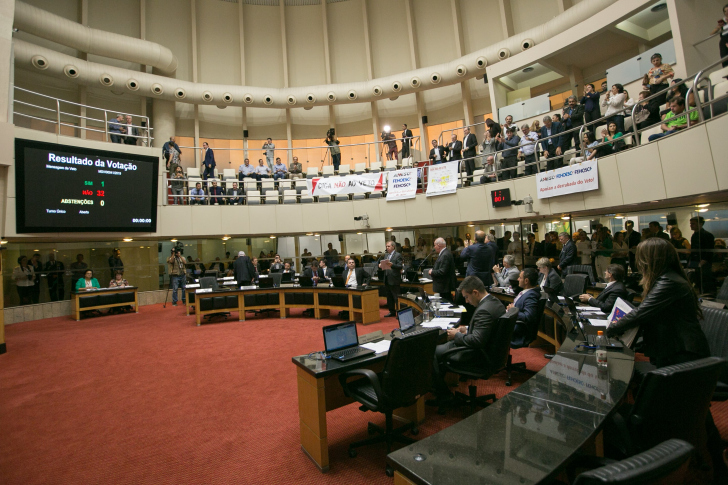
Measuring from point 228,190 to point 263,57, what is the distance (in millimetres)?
8032

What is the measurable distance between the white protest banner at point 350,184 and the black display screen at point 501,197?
3865 millimetres

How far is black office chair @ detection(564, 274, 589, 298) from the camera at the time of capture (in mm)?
5988

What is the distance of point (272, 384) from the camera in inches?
194

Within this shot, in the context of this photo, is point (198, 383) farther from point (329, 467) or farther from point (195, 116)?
point (195, 116)

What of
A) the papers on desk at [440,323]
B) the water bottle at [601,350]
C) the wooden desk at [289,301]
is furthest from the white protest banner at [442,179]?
the water bottle at [601,350]

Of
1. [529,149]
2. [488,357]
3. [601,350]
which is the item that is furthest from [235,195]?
[601,350]

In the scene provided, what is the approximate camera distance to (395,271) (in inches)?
337

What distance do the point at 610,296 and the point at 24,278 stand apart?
588 inches

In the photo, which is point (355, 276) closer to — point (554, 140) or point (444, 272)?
point (444, 272)

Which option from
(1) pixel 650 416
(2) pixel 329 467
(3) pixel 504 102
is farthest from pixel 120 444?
(3) pixel 504 102

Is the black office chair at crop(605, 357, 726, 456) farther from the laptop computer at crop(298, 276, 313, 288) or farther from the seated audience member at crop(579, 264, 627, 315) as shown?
the laptop computer at crop(298, 276, 313, 288)

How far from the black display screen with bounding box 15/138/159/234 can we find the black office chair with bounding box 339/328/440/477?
423 inches

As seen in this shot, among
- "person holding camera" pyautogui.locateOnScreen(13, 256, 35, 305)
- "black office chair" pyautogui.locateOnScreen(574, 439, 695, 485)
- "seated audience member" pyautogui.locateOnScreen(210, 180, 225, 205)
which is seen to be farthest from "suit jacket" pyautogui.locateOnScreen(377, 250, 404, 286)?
"person holding camera" pyautogui.locateOnScreen(13, 256, 35, 305)

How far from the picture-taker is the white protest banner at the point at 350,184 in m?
12.5
